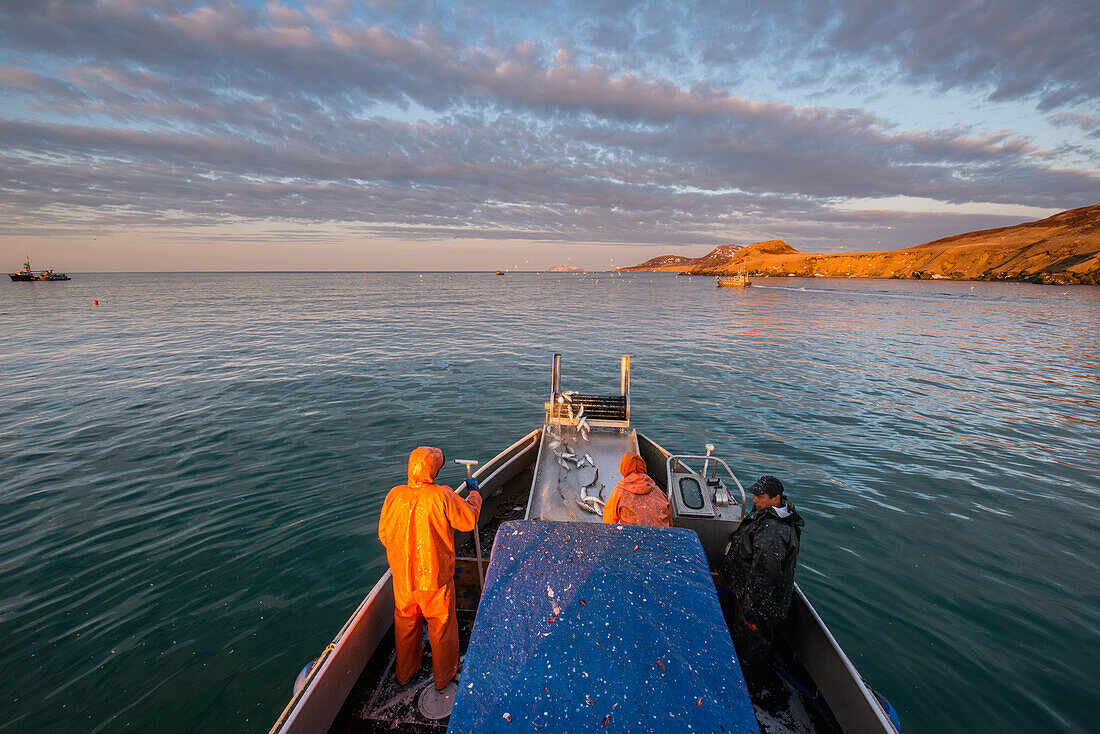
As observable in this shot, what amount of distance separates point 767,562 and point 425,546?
129 inches

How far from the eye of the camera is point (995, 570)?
301 inches

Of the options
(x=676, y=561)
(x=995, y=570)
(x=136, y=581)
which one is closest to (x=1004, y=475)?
(x=995, y=570)

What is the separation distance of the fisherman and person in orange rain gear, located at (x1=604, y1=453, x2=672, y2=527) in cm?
79

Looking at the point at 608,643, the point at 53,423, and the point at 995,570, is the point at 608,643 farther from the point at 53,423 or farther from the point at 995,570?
the point at 53,423

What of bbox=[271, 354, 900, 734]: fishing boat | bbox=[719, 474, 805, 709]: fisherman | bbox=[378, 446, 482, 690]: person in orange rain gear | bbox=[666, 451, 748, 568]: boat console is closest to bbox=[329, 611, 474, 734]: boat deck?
bbox=[271, 354, 900, 734]: fishing boat

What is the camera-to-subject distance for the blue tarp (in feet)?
7.60

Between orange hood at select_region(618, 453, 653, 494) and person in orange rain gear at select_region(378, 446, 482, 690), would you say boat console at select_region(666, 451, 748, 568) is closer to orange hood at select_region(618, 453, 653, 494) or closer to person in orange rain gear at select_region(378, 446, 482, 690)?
orange hood at select_region(618, 453, 653, 494)

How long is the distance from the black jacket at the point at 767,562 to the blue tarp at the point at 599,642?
1.04 meters

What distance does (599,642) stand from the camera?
2.67 m

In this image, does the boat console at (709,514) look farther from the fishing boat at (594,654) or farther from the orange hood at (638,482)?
the orange hood at (638,482)

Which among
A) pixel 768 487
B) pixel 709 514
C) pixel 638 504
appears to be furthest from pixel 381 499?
pixel 768 487

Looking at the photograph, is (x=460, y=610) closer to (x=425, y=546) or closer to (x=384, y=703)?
(x=384, y=703)

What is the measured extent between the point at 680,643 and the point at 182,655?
6992 mm

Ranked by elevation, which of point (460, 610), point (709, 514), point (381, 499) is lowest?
point (381, 499)
